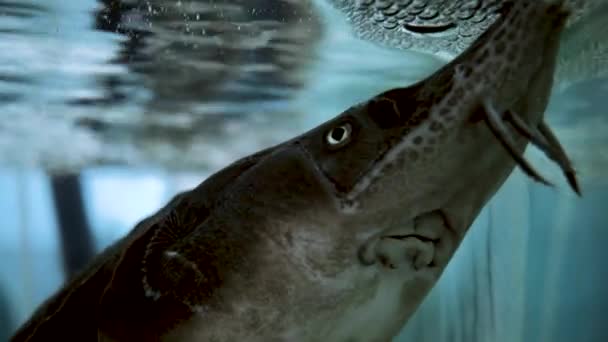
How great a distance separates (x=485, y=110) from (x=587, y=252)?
1857 centimetres

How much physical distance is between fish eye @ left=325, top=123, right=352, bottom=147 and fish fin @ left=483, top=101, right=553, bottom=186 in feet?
1.38

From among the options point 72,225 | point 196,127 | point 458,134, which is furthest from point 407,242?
point 72,225

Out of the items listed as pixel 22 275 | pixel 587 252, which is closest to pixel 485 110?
pixel 22 275

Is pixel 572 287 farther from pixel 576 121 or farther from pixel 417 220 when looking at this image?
pixel 417 220

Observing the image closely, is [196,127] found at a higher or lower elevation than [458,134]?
lower

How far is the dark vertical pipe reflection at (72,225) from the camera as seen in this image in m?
11.6

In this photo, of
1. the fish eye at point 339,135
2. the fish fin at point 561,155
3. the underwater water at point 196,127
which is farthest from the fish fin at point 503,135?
the underwater water at point 196,127

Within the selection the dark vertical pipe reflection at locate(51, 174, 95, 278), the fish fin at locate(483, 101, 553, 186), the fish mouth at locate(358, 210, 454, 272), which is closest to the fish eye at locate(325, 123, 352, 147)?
the fish mouth at locate(358, 210, 454, 272)

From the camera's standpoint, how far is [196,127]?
8.94m

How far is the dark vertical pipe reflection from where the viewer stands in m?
11.6

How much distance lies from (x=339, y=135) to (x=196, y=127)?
7369 millimetres

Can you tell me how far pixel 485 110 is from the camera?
1.47 metres

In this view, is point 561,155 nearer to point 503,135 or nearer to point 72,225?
point 503,135

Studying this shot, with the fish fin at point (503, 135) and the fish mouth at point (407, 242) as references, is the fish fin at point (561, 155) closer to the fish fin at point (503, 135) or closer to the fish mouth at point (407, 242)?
the fish fin at point (503, 135)
